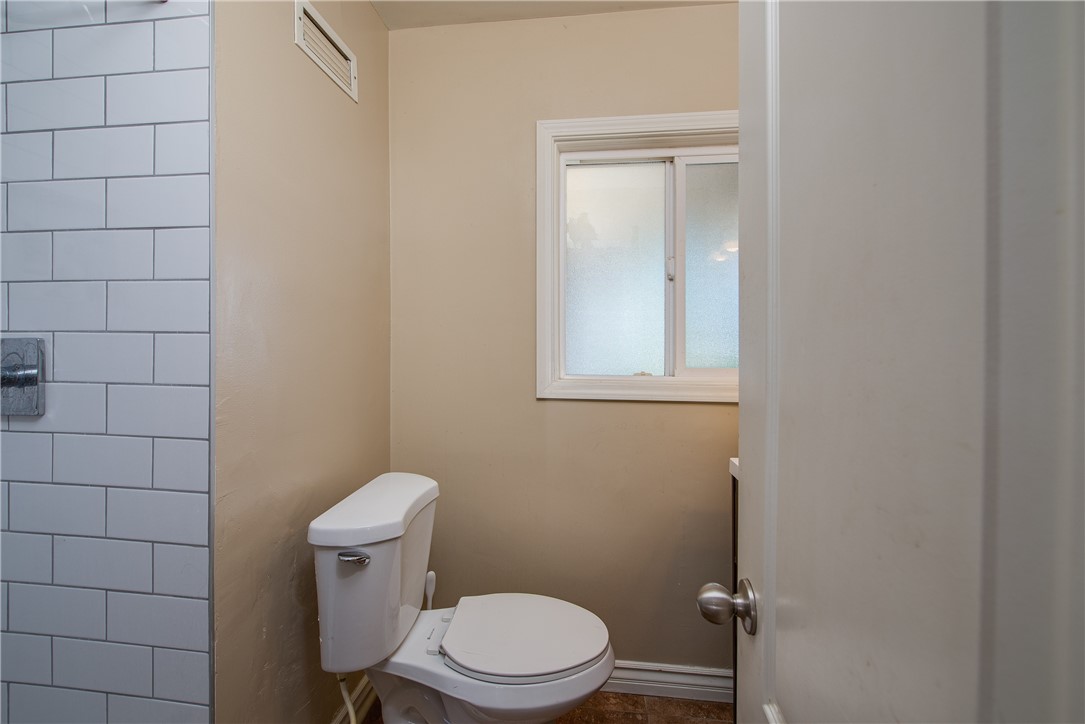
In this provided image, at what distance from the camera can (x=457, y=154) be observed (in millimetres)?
1622

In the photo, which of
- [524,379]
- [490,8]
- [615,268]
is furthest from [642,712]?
[490,8]

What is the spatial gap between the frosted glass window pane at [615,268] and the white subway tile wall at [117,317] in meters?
1.14

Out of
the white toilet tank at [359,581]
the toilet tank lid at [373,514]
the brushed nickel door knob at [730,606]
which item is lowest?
the white toilet tank at [359,581]

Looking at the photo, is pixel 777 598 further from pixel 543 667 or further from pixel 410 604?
pixel 410 604

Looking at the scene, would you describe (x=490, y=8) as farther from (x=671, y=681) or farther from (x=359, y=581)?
(x=671, y=681)

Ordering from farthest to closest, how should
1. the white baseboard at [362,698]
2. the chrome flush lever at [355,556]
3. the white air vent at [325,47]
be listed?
the white baseboard at [362,698], the white air vent at [325,47], the chrome flush lever at [355,556]

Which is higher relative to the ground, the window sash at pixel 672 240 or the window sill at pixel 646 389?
the window sash at pixel 672 240

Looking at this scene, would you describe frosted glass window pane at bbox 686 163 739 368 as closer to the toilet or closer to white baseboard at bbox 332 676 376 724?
the toilet

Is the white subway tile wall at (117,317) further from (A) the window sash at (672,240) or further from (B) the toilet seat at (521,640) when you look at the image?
(A) the window sash at (672,240)

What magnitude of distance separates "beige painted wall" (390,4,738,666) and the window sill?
0.04 metres

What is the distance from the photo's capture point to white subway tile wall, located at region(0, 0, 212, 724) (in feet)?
2.91

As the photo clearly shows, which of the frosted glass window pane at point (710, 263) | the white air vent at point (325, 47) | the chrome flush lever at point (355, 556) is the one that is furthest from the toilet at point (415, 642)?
the white air vent at point (325, 47)

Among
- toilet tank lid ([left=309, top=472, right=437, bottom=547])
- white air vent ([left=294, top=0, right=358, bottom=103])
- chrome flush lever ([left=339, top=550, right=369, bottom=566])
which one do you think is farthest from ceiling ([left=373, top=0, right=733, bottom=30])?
chrome flush lever ([left=339, top=550, right=369, bottom=566])

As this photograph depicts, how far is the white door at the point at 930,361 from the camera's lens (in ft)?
0.63
